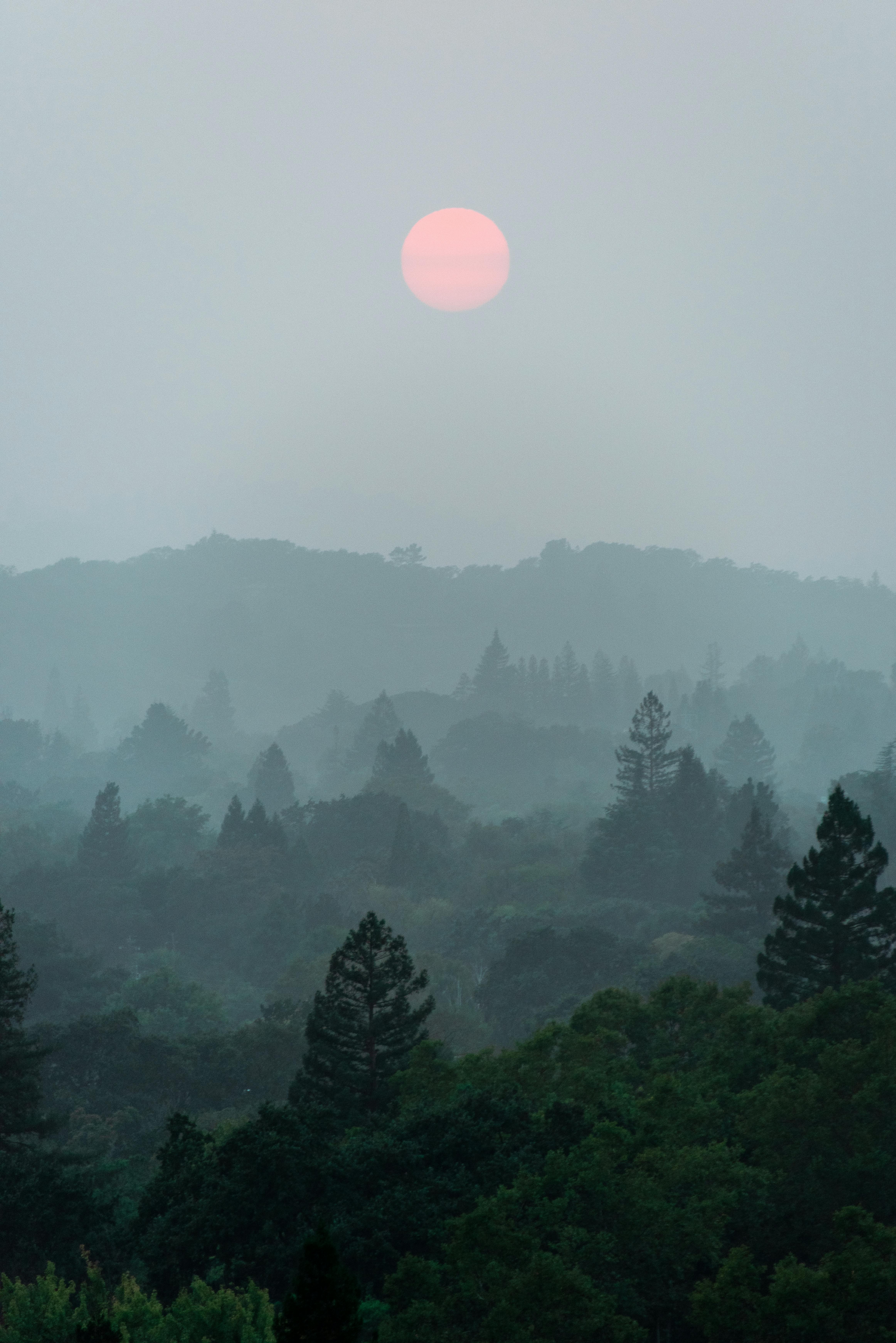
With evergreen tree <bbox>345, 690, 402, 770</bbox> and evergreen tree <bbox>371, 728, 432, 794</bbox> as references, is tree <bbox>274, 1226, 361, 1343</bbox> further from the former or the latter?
evergreen tree <bbox>345, 690, 402, 770</bbox>

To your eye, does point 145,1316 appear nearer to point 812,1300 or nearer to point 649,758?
point 812,1300

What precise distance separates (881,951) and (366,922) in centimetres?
1638

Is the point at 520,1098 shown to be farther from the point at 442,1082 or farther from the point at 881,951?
the point at 881,951

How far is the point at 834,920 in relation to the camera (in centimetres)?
3528

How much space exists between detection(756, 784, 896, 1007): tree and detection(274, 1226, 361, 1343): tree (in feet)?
78.6

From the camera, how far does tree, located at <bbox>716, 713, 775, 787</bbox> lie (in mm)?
138375

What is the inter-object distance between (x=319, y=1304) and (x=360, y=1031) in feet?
67.2

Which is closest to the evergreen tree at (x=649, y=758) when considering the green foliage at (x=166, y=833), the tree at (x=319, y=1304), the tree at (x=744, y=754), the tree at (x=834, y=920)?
the green foliage at (x=166, y=833)

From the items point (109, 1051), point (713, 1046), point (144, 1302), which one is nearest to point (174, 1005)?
point (109, 1051)

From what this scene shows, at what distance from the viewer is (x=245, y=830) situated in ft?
314

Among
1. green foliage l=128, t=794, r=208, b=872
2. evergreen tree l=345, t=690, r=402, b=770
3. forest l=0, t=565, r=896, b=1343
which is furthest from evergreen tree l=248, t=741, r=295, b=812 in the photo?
forest l=0, t=565, r=896, b=1343

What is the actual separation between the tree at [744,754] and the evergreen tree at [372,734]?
46.3 meters

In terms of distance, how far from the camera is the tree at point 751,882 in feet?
206

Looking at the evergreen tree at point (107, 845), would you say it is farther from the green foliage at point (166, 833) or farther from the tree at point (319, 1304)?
the tree at point (319, 1304)
